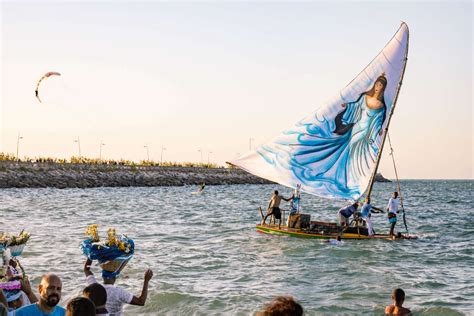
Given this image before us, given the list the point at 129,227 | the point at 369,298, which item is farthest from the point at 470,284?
the point at 129,227

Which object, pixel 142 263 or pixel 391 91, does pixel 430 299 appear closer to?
pixel 142 263

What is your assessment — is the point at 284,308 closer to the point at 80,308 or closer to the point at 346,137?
the point at 80,308

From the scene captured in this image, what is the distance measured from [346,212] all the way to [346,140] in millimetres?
2813

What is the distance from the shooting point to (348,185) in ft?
72.2

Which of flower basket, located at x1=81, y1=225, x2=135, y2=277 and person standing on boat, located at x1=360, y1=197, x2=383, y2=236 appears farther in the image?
person standing on boat, located at x1=360, y1=197, x2=383, y2=236

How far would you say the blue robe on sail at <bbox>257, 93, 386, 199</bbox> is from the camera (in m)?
22.2

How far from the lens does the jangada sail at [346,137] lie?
22.1 metres

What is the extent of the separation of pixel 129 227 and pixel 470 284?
17.3m

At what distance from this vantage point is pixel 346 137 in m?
22.5

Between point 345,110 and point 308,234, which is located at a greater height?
point 345,110

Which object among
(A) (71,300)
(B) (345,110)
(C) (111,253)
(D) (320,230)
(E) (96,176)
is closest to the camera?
(A) (71,300)

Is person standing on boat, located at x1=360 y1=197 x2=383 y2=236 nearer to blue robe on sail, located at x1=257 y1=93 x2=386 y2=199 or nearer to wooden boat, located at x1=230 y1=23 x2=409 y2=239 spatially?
wooden boat, located at x1=230 y1=23 x2=409 y2=239

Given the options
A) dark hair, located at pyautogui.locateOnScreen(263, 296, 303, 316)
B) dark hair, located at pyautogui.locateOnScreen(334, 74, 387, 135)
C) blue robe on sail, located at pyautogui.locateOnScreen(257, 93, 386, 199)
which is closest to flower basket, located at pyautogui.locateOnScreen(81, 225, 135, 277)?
dark hair, located at pyautogui.locateOnScreen(263, 296, 303, 316)

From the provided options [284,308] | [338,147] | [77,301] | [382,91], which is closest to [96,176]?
[338,147]
